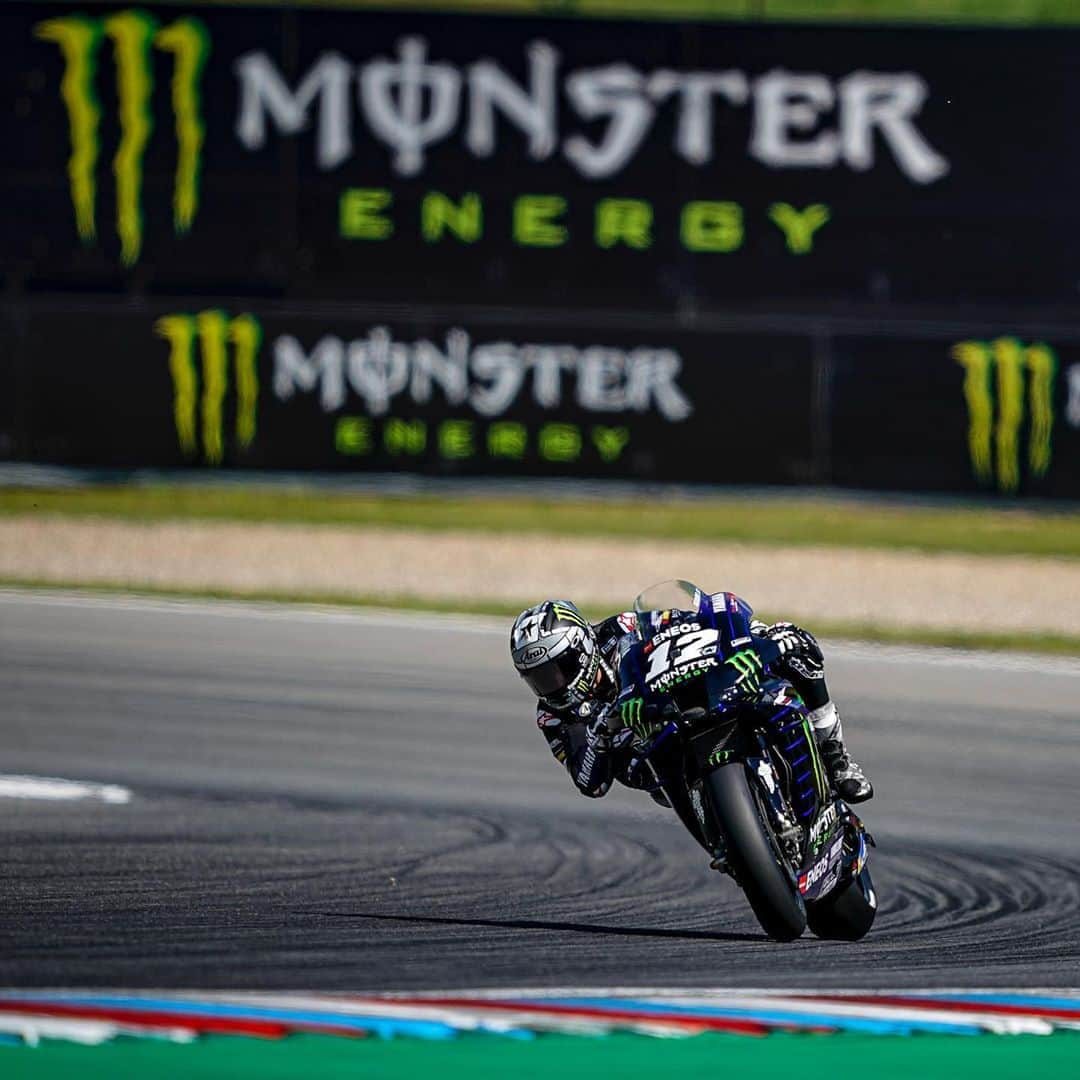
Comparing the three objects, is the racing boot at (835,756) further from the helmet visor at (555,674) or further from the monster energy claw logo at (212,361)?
the monster energy claw logo at (212,361)

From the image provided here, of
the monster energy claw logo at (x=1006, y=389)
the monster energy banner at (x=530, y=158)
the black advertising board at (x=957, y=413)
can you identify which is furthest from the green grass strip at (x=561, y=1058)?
the monster energy banner at (x=530, y=158)

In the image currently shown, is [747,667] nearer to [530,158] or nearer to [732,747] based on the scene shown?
[732,747]

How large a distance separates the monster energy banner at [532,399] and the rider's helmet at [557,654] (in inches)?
475

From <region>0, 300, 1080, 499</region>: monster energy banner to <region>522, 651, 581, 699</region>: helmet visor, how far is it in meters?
12.1

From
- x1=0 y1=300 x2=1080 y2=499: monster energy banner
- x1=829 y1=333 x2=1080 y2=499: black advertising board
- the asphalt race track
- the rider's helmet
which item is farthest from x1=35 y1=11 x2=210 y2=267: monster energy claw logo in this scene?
the rider's helmet

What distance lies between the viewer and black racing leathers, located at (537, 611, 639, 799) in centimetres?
730

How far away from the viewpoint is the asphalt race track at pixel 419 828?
771 centimetres

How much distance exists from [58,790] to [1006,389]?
1089 cm

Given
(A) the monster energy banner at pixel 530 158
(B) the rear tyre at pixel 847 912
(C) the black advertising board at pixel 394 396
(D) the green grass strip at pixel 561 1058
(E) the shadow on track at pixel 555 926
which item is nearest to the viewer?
(D) the green grass strip at pixel 561 1058

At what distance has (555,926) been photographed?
8297 mm

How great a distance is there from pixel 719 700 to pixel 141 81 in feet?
46.1

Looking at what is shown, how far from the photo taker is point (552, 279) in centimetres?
1942

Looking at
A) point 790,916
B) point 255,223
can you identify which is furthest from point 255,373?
point 790,916

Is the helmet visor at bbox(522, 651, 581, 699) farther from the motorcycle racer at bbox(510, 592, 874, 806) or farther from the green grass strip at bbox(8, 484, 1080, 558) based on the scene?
the green grass strip at bbox(8, 484, 1080, 558)
